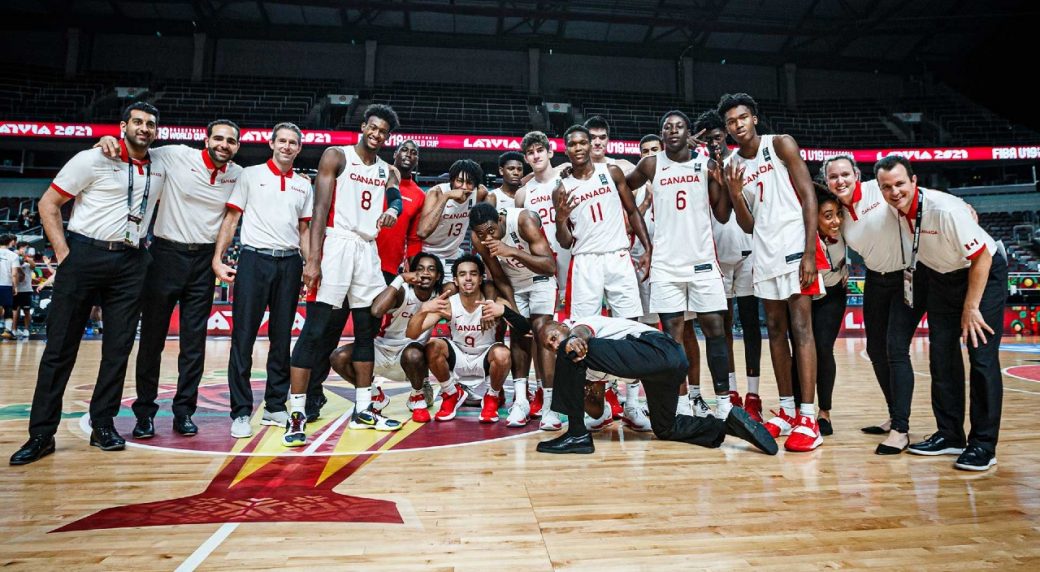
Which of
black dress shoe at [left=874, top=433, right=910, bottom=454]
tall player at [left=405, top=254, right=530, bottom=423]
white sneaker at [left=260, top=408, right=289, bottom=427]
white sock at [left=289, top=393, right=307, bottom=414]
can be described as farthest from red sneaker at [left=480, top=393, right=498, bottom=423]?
black dress shoe at [left=874, top=433, right=910, bottom=454]

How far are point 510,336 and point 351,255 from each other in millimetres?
1350

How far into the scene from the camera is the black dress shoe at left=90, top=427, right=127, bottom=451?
3.06 m

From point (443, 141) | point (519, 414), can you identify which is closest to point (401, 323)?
point (519, 414)

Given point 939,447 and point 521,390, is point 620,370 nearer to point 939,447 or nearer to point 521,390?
point 521,390

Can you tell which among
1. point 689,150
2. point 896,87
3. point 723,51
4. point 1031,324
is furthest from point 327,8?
point 896,87

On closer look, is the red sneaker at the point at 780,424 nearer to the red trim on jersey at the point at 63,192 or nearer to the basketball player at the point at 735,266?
the basketball player at the point at 735,266

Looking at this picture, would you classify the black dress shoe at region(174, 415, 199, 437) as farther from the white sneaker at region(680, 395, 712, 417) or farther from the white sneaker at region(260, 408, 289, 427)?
the white sneaker at region(680, 395, 712, 417)

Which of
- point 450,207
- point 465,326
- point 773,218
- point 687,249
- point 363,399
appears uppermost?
point 450,207

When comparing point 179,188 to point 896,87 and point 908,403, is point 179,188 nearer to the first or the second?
point 908,403

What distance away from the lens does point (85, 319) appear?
10.1 feet

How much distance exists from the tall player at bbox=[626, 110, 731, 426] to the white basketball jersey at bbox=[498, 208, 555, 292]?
0.85m

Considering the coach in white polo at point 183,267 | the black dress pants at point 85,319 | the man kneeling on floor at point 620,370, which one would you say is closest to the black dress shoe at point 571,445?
the man kneeling on floor at point 620,370

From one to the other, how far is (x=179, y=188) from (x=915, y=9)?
26316 mm

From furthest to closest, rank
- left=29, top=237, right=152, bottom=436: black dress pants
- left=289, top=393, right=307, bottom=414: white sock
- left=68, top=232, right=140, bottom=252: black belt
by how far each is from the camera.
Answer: left=289, top=393, right=307, bottom=414: white sock, left=68, top=232, right=140, bottom=252: black belt, left=29, top=237, right=152, bottom=436: black dress pants
